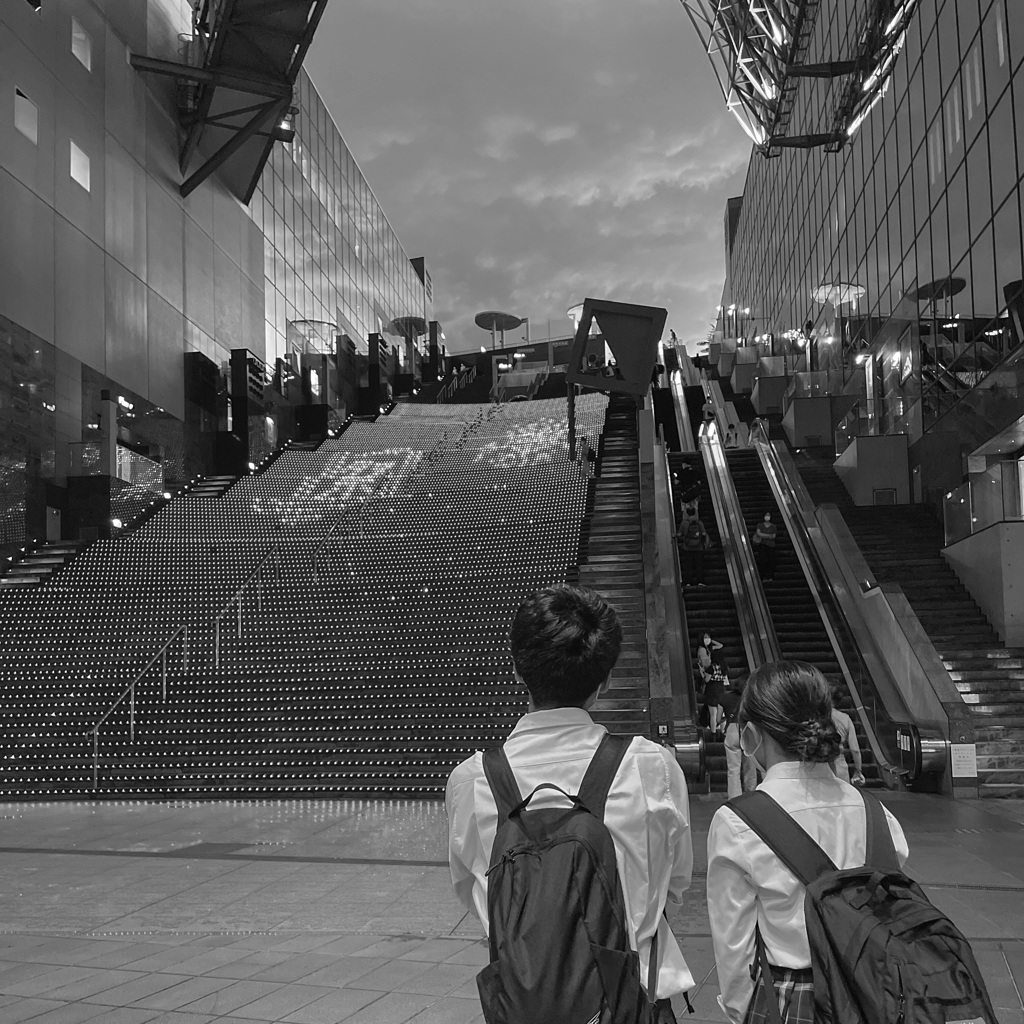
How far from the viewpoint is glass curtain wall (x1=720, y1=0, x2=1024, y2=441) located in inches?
706

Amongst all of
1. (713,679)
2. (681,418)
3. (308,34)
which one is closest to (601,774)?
(713,679)

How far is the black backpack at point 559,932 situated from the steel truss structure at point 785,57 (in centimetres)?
2389

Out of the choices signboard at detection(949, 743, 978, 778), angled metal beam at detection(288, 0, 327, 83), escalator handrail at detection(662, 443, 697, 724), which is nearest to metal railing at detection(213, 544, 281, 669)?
escalator handrail at detection(662, 443, 697, 724)

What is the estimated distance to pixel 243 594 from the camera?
672 inches

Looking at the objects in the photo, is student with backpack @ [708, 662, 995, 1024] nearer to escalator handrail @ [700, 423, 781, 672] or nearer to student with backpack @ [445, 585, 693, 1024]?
student with backpack @ [445, 585, 693, 1024]

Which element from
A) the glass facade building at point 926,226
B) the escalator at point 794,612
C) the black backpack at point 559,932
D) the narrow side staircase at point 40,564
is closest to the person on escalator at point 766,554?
the escalator at point 794,612

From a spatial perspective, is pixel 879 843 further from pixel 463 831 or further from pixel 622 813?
pixel 463 831

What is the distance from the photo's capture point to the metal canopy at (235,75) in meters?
26.6

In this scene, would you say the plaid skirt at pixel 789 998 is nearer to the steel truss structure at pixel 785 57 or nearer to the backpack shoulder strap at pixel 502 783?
the backpack shoulder strap at pixel 502 783

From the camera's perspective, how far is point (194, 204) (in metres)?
30.0

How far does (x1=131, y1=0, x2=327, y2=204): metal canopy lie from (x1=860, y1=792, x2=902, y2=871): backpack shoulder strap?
90.1 ft

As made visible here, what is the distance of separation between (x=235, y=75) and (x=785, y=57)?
13355 mm

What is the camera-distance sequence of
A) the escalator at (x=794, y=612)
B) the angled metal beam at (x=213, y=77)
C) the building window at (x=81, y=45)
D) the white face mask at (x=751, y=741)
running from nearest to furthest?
the white face mask at (x=751, y=741), the escalator at (x=794, y=612), the building window at (x=81, y=45), the angled metal beam at (x=213, y=77)

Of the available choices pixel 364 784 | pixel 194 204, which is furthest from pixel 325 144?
pixel 364 784
